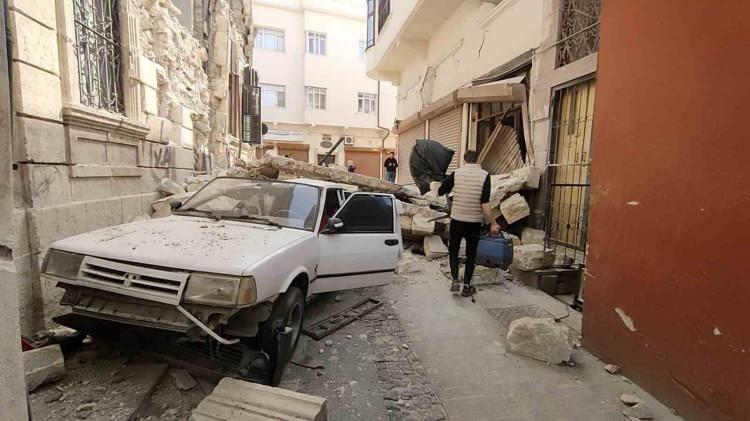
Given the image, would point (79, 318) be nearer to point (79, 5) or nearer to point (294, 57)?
point (79, 5)

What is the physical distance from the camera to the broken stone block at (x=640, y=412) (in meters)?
2.55

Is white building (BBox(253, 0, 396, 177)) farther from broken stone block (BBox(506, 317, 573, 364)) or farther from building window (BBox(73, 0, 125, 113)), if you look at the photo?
broken stone block (BBox(506, 317, 573, 364))

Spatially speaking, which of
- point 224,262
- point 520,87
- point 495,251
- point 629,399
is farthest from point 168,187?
point 520,87

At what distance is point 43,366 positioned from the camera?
2523 mm

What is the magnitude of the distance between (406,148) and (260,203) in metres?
11.7

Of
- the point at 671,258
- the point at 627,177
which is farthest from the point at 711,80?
the point at 671,258

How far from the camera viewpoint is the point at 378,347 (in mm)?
3520

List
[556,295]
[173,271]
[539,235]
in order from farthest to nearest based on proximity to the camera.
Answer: [539,235] < [556,295] < [173,271]

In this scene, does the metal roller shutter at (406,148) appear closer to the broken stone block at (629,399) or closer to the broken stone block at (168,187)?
the broken stone block at (168,187)

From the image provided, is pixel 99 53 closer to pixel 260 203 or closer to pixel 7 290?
pixel 260 203

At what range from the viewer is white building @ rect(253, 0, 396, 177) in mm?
26078

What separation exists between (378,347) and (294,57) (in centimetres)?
2679

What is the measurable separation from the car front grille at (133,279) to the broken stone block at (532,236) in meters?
5.65

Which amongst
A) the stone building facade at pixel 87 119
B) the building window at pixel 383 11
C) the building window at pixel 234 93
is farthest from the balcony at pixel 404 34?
the stone building facade at pixel 87 119
